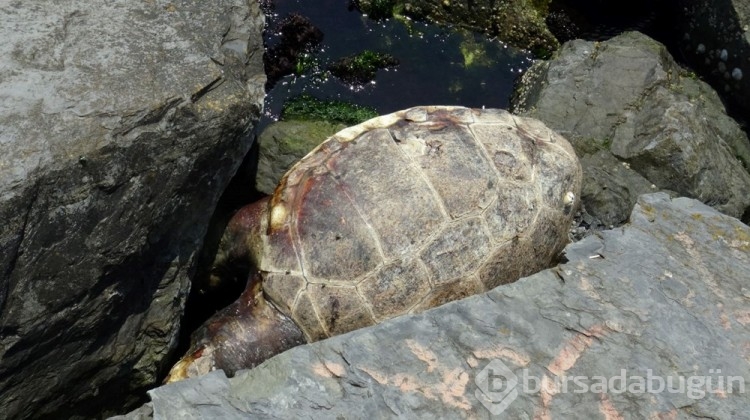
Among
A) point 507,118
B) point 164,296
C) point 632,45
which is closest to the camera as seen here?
point 164,296

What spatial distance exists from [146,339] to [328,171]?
1361 millimetres

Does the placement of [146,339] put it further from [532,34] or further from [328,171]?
[532,34]

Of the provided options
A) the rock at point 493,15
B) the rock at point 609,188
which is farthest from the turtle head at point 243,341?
the rock at point 493,15

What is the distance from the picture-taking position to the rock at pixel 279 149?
5422mm

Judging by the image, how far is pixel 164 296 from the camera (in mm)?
4492

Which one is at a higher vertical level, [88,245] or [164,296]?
[88,245]

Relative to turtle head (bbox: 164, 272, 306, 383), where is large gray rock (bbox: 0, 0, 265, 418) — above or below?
above

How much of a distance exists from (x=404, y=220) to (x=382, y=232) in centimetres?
14

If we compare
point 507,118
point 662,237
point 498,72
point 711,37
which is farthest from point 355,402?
point 711,37

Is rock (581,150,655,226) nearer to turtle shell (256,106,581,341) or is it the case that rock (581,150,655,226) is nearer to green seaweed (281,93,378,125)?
turtle shell (256,106,581,341)

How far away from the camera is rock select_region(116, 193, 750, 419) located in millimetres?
3305

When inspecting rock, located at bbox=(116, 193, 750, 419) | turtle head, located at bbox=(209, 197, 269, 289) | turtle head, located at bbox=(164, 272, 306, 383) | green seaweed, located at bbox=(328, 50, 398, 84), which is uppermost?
rock, located at bbox=(116, 193, 750, 419)

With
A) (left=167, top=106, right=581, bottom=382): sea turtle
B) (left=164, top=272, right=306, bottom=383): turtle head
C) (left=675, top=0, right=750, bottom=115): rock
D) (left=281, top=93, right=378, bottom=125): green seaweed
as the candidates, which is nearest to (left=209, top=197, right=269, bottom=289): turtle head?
(left=167, top=106, right=581, bottom=382): sea turtle

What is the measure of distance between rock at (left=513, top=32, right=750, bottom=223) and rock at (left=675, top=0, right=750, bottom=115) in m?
0.33
